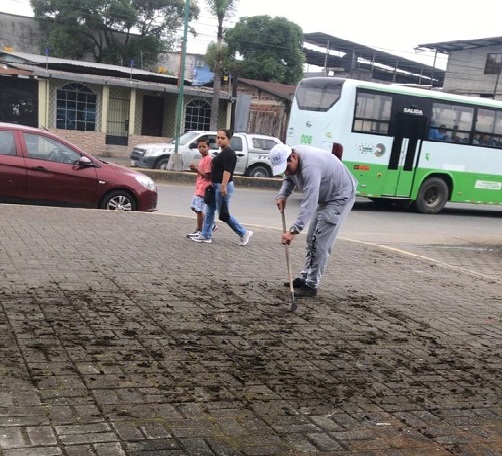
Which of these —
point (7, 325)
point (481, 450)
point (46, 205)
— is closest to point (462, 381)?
point (481, 450)

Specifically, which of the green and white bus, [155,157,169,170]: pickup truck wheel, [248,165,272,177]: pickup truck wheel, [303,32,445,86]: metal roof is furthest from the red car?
[303,32,445,86]: metal roof

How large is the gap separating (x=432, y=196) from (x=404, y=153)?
5.42ft

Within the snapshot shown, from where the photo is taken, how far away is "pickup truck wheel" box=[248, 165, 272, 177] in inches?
808

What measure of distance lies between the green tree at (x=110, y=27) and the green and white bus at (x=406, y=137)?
69.5ft

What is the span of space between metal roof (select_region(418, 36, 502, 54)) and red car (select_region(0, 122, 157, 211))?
35.5 metres

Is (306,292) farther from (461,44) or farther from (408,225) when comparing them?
(461,44)

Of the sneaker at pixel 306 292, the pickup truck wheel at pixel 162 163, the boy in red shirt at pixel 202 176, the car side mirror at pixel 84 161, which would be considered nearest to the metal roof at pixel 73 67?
the pickup truck wheel at pixel 162 163

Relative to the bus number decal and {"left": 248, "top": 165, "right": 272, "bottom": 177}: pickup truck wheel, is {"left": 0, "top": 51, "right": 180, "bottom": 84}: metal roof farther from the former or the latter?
the bus number decal

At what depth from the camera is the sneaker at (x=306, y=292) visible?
6402 mm

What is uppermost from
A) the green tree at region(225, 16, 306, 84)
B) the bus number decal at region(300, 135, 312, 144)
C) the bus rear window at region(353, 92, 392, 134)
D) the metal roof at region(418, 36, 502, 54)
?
the metal roof at region(418, 36, 502, 54)

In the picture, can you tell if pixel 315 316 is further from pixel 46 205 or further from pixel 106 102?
pixel 106 102

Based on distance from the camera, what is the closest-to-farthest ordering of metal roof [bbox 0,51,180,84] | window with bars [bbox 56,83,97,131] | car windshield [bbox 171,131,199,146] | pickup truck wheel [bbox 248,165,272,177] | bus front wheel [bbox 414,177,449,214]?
1. bus front wheel [bbox 414,177,449,214]
2. car windshield [bbox 171,131,199,146]
3. pickup truck wheel [bbox 248,165,272,177]
4. metal roof [bbox 0,51,180,84]
5. window with bars [bbox 56,83,97,131]

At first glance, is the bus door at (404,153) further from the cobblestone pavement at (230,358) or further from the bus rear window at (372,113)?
the cobblestone pavement at (230,358)

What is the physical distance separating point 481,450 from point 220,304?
9.44 ft
